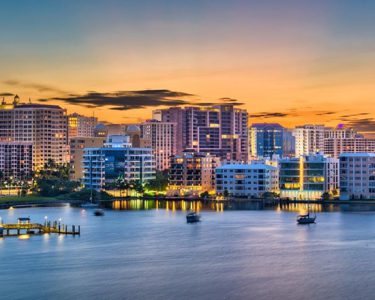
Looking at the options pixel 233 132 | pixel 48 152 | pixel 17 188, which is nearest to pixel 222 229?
pixel 17 188

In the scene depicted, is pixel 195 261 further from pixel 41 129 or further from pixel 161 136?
pixel 161 136

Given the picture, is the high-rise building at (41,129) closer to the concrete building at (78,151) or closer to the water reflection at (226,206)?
the concrete building at (78,151)

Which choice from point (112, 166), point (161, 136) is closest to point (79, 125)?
point (161, 136)

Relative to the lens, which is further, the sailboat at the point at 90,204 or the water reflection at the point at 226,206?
the sailboat at the point at 90,204

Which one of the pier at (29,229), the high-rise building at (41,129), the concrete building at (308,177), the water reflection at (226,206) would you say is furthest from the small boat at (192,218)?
the high-rise building at (41,129)

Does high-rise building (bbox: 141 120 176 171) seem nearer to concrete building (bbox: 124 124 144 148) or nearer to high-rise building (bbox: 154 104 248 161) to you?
high-rise building (bbox: 154 104 248 161)

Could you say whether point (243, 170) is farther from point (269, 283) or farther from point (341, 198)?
point (269, 283)

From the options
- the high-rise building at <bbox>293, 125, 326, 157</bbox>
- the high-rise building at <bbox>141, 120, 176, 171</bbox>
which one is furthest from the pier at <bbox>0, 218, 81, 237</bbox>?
the high-rise building at <bbox>293, 125, 326, 157</bbox>
